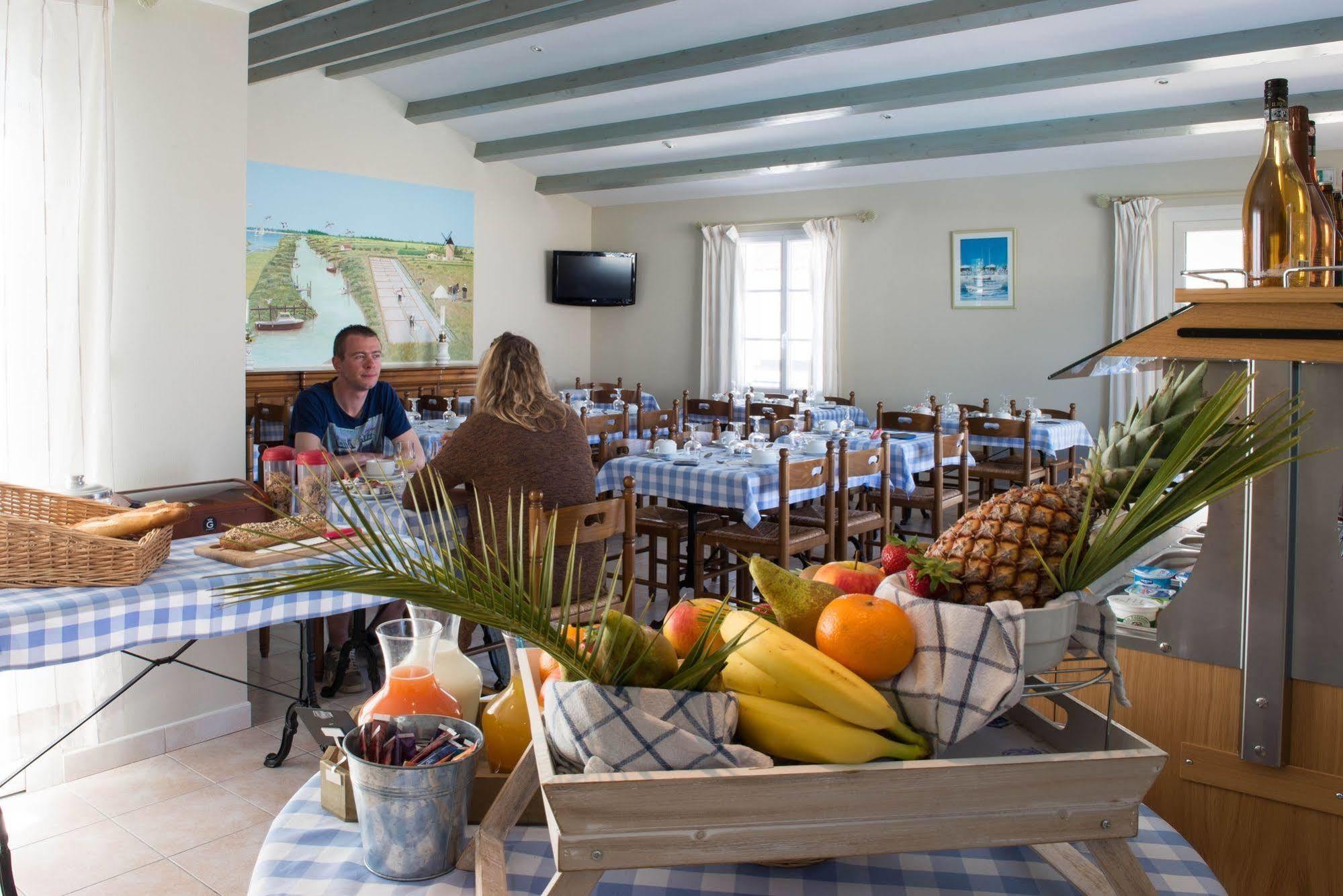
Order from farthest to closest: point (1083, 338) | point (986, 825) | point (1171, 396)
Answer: point (1083, 338)
point (1171, 396)
point (986, 825)

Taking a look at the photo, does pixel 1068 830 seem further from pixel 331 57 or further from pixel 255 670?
pixel 331 57

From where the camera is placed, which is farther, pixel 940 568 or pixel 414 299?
pixel 414 299

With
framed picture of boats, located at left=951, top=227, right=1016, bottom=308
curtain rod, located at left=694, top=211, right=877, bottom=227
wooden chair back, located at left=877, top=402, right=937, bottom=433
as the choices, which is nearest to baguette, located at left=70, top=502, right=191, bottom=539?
wooden chair back, located at left=877, top=402, right=937, bottom=433

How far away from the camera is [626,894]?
3.07 ft

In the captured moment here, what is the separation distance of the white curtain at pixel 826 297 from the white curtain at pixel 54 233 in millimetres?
7239

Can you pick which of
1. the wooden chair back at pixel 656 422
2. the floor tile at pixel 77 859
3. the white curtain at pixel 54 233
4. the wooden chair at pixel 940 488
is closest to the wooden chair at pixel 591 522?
the floor tile at pixel 77 859

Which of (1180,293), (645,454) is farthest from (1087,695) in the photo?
A: (645,454)

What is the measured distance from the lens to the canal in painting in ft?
26.3

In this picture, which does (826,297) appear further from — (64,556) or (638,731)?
(638,731)

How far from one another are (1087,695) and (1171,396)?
67 cm

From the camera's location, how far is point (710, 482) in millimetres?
4578

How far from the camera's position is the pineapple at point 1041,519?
3.01 feet

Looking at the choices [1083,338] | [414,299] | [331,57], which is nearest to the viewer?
[331,57]

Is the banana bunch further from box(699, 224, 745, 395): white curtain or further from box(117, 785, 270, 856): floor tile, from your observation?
box(699, 224, 745, 395): white curtain
